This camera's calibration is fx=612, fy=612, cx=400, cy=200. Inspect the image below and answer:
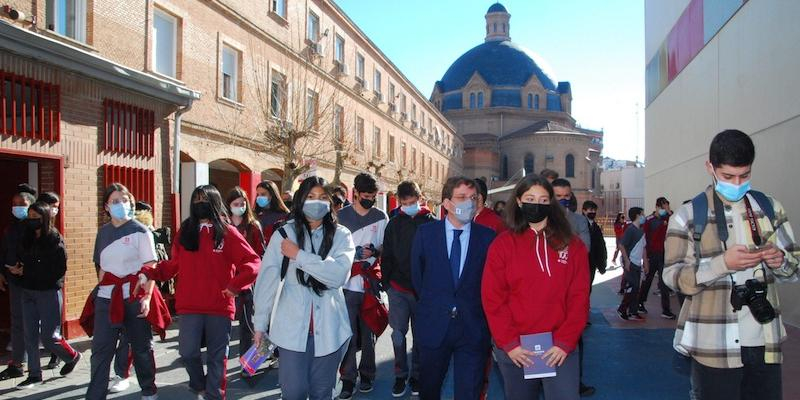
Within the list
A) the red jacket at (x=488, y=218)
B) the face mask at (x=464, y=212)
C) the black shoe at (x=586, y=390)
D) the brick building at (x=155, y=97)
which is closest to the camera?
the face mask at (x=464, y=212)

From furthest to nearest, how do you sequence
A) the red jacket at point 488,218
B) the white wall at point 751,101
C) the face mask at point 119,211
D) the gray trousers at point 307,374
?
the white wall at point 751,101 → the red jacket at point 488,218 → the face mask at point 119,211 → the gray trousers at point 307,374

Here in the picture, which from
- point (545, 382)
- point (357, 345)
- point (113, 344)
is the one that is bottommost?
point (357, 345)

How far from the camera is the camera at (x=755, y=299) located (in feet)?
10.3

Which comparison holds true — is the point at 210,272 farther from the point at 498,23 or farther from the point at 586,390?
the point at 498,23

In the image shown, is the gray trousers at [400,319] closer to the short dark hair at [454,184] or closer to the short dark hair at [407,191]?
the short dark hair at [407,191]

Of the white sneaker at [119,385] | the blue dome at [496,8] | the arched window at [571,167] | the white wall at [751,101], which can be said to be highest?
the blue dome at [496,8]

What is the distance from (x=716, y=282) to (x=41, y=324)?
6.55 meters

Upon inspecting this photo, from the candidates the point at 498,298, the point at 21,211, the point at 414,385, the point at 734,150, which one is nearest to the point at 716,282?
the point at 734,150

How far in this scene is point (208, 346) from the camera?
516 cm

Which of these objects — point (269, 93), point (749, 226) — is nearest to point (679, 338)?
point (749, 226)

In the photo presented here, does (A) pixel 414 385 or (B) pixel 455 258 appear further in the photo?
(A) pixel 414 385

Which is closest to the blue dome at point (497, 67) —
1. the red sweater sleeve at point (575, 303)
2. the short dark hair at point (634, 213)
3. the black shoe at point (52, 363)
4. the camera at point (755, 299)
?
the short dark hair at point (634, 213)

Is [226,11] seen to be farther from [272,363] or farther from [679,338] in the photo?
[679,338]

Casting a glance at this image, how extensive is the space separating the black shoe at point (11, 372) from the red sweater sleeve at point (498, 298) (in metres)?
5.64
